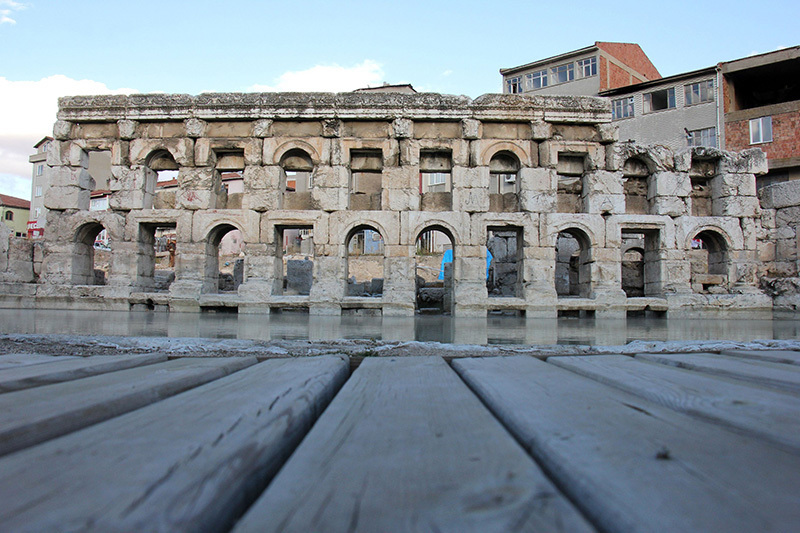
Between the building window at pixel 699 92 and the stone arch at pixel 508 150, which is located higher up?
the building window at pixel 699 92

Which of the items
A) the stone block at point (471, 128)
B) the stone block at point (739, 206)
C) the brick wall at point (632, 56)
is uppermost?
the brick wall at point (632, 56)

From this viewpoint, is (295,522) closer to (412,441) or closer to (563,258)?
(412,441)

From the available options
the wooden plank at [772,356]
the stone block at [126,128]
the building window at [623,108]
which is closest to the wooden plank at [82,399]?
the wooden plank at [772,356]

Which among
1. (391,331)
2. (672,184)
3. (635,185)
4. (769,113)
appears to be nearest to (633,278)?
(635,185)

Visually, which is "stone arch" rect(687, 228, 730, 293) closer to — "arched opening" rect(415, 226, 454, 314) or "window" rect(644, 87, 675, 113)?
"arched opening" rect(415, 226, 454, 314)

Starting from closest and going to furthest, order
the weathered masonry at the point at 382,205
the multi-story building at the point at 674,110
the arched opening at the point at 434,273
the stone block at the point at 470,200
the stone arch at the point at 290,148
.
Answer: the weathered masonry at the point at 382,205 < the stone block at the point at 470,200 < the stone arch at the point at 290,148 < the arched opening at the point at 434,273 < the multi-story building at the point at 674,110

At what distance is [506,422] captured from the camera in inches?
42.4

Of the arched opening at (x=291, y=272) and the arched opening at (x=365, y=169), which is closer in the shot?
the arched opening at (x=291, y=272)

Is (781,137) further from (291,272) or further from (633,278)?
(291,272)

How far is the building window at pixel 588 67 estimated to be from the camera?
1155 inches

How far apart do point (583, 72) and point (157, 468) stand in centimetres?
3479

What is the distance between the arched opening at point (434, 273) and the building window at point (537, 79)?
12996mm

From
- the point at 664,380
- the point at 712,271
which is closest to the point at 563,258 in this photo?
the point at 712,271

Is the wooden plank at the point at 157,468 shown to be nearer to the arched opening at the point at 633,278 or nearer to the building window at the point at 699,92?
the arched opening at the point at 633,278
